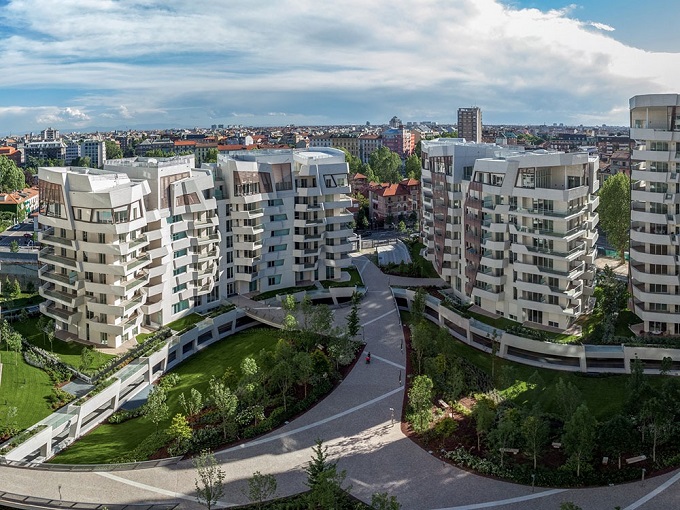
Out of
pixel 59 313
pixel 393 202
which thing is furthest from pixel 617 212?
pixel 59 313

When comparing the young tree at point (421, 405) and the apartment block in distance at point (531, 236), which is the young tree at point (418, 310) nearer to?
the apartment block in distance at point (531, 236)

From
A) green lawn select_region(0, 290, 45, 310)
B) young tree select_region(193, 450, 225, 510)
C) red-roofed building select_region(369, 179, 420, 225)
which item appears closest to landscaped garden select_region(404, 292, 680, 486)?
young tree select_region(193, 450, 225, 510)

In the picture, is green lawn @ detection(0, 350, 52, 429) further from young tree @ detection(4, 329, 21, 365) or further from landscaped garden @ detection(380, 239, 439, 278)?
landscaped garden @ detection(380, 239, 439, 278)

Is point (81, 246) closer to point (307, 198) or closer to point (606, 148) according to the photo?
point (307, 198)

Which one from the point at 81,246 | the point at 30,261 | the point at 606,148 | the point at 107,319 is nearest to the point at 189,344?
the point at 107,319

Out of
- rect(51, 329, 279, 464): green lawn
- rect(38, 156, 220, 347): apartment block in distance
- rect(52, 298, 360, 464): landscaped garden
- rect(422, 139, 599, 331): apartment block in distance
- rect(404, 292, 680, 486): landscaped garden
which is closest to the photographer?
rect(404, 292, 680, 486): landscaped garden

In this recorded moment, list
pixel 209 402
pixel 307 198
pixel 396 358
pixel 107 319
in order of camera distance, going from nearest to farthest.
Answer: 1. pixel 209 402
2. pixel 396 358
3. pixel 107 319
4. pixel 307 198
